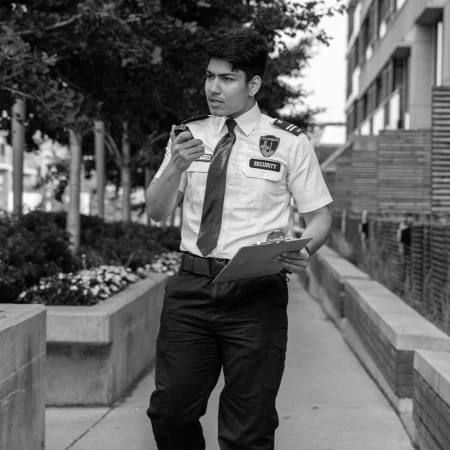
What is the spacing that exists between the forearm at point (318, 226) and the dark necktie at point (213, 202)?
35 cm

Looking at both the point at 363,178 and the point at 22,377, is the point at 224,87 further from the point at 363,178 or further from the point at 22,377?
the point at 363,178

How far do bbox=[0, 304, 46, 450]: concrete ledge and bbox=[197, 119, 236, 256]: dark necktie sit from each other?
3.42 ft

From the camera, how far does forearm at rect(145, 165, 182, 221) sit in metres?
4.06

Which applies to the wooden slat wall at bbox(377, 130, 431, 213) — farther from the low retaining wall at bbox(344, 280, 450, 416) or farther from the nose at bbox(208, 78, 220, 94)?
the nose at bbox(208, 78, 220, 94)

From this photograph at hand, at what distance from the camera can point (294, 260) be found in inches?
157

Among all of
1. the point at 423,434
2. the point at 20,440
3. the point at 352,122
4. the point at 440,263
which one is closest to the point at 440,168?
the point at 440,263

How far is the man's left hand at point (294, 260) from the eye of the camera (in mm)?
3971

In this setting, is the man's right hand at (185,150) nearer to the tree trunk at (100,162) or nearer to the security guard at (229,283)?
the security guard at (229,283)

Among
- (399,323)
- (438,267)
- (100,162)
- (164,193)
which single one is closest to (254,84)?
(164,193)

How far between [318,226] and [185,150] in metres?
0.65

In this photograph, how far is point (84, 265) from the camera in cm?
1022

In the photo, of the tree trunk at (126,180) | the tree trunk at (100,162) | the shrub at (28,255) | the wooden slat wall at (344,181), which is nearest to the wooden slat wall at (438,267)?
the shrub at (28,255)

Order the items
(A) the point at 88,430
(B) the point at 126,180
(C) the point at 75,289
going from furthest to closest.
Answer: (B) the point at 126,180, (C) the point at 75,289, (A) the point at 88,430

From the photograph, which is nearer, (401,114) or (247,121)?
(247,121)
